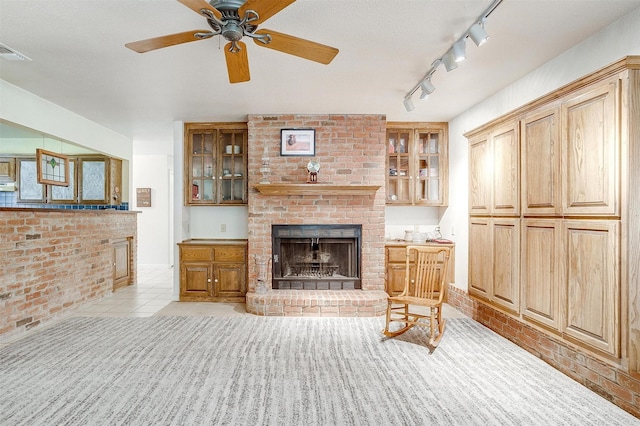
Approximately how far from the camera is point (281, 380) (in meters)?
2.60

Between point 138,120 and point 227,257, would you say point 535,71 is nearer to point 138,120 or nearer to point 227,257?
point 227,257

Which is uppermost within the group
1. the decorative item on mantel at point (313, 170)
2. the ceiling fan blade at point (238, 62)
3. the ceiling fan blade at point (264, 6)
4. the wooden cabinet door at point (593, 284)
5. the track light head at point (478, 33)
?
the track light head at point (478, 33)

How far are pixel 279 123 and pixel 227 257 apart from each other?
1968 mm

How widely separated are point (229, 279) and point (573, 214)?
156 inches

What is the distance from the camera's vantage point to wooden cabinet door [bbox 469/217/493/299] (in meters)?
3.67

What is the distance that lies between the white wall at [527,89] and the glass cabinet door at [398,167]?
0.61 metres

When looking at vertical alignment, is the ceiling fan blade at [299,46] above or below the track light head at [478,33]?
below

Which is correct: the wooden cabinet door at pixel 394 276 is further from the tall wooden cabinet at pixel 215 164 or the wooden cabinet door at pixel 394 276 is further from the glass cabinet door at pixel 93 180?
the glass cabinet door at pixel 93 180

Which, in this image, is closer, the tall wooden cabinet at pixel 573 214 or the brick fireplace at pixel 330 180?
the tall wooden cabinet at pixel 573 214

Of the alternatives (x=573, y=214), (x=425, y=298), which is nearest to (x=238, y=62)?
(x=573, y=214)

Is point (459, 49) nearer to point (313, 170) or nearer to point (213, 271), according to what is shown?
point (313, 170)

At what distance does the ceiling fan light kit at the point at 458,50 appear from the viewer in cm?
228

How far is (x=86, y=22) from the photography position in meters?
2.40

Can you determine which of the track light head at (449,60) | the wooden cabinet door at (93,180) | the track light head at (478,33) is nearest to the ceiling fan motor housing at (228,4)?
the track light head at (478,33)
